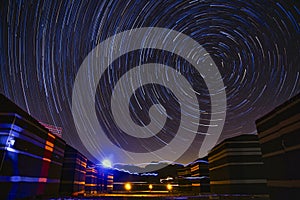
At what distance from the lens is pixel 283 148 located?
517 inches

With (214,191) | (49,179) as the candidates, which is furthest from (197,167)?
(49,179)

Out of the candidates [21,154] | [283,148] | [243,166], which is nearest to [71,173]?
[21,154]

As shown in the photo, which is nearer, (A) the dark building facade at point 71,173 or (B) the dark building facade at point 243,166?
(B) the dark building facade at point 243,166

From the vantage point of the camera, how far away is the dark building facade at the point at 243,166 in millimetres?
27547

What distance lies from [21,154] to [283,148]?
19901 millimetres

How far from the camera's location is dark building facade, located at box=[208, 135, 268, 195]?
90.4 ft

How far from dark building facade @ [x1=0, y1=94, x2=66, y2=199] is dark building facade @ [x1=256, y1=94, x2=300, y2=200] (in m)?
19.5

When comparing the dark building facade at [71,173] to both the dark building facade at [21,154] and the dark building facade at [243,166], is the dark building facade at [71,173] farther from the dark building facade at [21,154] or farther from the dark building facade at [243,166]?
the dark building facade at [243,166]

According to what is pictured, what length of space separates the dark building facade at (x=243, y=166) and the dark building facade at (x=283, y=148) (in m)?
13.5

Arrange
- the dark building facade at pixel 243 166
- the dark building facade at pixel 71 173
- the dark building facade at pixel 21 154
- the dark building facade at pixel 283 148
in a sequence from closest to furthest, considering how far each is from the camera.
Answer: the dark building facade at pixel 283 148 < the dark building facade at pixel 21 154 < the dark building facade at pixel 243 166 < the dark building facade at pixel 71 173

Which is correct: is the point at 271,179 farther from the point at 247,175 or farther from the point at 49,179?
the point at 49,179

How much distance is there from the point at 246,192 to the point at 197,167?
28745mm

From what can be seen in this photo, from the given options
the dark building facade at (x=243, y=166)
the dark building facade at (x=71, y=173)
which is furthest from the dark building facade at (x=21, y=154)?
the dark building facade at (x=243, y=166)

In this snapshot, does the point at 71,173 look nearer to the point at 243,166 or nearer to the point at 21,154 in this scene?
the point at 21,154
